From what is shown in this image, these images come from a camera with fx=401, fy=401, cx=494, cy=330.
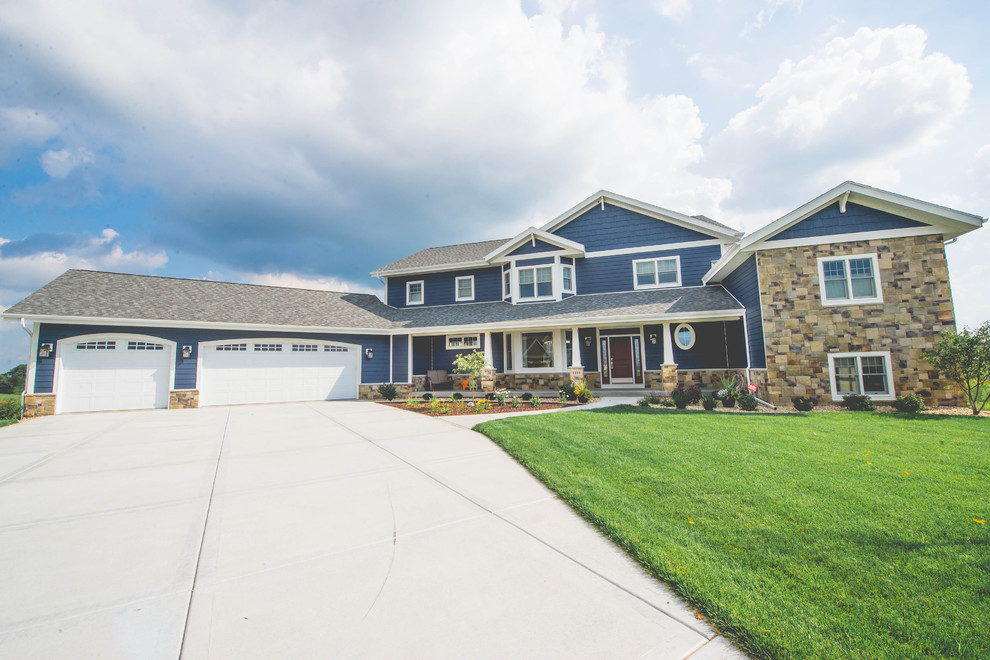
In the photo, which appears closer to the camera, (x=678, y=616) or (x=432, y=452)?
(x=678, y=616)

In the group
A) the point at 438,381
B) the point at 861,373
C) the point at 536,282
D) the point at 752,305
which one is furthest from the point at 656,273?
the point at 438,381

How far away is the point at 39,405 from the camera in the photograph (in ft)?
38.7

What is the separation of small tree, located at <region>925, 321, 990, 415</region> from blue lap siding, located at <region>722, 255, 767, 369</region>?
3405mm

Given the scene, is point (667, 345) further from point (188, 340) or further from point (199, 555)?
point (188, 340)

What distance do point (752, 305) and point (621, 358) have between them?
16.9 feet

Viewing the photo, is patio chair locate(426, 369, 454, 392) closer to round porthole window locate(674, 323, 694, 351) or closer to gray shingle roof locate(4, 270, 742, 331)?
gray shingle roof locate(4, 270, 742, 331)

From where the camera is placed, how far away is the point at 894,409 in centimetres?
981

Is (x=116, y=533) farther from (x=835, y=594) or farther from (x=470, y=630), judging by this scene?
(x=835, y=594)

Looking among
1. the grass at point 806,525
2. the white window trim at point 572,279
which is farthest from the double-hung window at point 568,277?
the grass at point 806,525

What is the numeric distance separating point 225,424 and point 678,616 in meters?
10.6

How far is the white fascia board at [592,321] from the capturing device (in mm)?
12953

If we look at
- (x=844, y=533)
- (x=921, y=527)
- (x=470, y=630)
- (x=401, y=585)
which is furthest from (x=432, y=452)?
(x=921, y=527)

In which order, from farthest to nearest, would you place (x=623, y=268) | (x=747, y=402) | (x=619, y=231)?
1. (x=619, y=231)
2. (x=623, y=268)
3. (x=747, y=402)

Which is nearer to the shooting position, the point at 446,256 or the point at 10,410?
the point at 10,410
